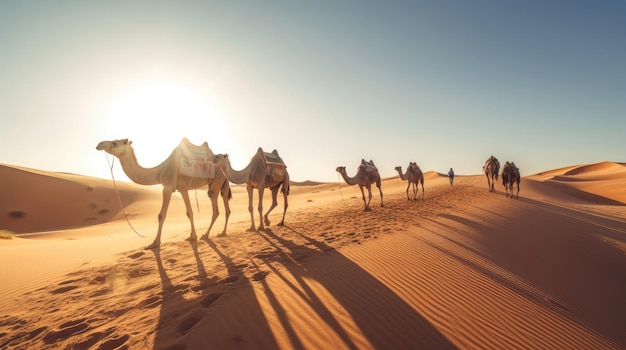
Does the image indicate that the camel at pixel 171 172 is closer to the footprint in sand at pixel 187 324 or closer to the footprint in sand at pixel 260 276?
the footprint in sand at pixel 260 276

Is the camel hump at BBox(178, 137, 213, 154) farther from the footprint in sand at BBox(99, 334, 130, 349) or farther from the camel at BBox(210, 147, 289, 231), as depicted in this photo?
the footprint in sand at BBox(99, 334, 130, 349)

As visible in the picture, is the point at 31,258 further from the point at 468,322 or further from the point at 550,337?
the point at 550,337

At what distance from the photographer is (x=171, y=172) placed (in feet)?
27.5

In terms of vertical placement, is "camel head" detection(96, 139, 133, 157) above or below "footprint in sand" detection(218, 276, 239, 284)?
above

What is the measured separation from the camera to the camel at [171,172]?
24.7ft

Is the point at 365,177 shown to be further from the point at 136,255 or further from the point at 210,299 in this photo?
the point at 210,299

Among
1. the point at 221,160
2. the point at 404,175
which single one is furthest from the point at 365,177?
the point at 221,160

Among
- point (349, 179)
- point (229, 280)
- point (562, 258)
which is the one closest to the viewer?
point (229, 280)

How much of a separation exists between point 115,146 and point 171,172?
1.59m

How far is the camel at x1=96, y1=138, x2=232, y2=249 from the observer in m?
7.52

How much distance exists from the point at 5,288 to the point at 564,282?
40.6 feet

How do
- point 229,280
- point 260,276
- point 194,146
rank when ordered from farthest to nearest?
point 194,146
point 260,276
point 229,280

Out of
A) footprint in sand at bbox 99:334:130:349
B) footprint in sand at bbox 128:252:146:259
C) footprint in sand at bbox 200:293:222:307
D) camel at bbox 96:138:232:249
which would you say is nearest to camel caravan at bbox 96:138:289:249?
camel at bbox 96:138:232:249

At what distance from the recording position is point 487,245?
8391mm
